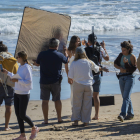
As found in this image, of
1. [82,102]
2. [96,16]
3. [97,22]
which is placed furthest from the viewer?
[96,16]

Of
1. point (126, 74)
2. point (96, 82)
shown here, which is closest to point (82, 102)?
point (96, 82)

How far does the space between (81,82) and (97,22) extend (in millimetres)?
24382

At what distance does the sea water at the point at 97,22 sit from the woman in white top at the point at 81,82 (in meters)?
2.57

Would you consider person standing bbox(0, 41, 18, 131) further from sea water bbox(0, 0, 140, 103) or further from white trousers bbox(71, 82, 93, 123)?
sea water bbox(0, 0, 140, 103)

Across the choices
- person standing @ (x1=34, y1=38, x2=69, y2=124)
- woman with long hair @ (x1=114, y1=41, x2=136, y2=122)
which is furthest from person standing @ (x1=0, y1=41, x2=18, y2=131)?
woman with long hair @ (x1=114, y1=41, x2=136, y2=122)

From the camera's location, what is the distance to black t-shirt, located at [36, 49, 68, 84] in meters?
5.48

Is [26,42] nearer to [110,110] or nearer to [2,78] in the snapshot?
[2,78]

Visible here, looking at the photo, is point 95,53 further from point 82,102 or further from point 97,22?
point 97,22

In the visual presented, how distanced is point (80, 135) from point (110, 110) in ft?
6.96

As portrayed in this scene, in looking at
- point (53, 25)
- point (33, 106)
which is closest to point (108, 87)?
point (33, 106)

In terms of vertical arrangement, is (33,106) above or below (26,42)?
below

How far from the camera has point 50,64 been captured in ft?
18.0

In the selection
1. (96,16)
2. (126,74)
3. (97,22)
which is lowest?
(126,74)

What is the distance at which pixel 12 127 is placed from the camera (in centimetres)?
566
